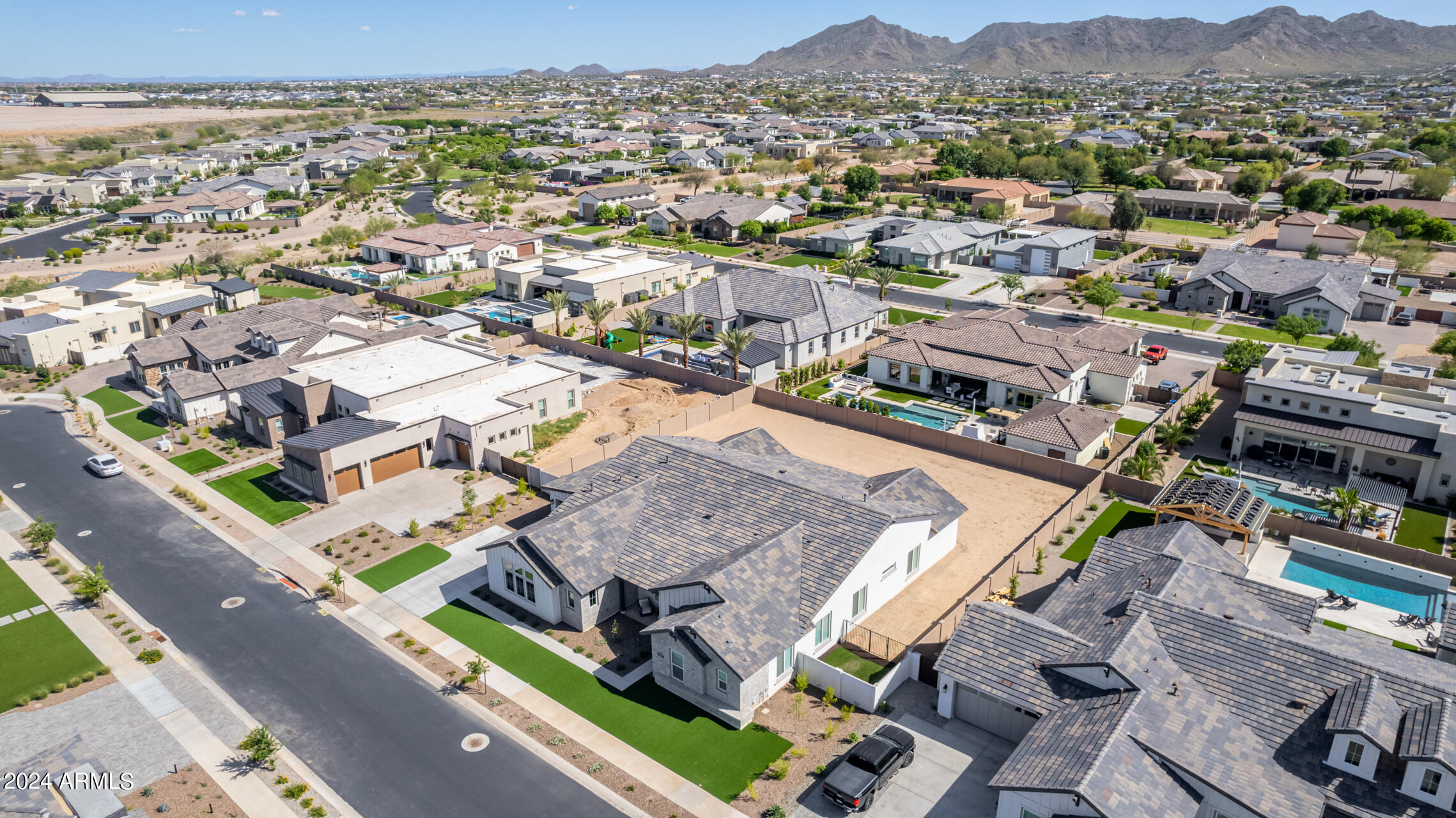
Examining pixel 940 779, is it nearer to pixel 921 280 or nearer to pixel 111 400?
pixel 111 400

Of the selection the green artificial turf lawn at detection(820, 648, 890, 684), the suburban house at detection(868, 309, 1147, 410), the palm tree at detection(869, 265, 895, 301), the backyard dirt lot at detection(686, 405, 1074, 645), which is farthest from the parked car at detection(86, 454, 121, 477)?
the palm tree at detection(869, 265, 895, 301)

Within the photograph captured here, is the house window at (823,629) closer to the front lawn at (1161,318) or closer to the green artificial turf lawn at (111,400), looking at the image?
the green artificial turf lawn at (111,400)

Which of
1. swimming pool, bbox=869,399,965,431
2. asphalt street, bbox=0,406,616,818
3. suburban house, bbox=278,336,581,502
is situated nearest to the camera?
asphalt street, bbox=0,406,616,818

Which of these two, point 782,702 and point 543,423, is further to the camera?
point 543,423

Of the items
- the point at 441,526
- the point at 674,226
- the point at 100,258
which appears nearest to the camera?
the point at 441,526

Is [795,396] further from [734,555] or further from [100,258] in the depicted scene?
[100,258]

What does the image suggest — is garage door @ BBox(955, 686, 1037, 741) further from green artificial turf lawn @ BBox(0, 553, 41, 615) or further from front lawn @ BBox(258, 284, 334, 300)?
front lawn @ BBox(258, 284, 334, 300)

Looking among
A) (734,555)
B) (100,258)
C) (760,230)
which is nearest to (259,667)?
(734,555)
